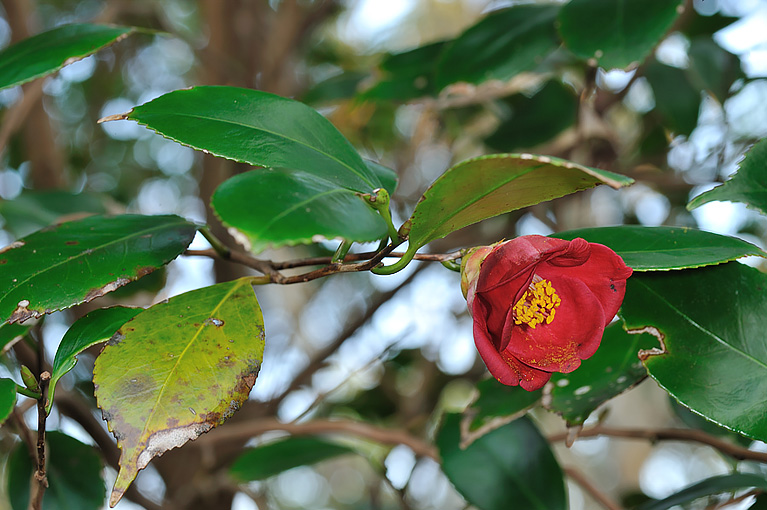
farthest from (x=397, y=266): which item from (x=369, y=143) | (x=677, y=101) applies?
(x=369, y=143)

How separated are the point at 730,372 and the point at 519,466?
0.32m

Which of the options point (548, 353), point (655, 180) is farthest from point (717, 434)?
point (548, 353)

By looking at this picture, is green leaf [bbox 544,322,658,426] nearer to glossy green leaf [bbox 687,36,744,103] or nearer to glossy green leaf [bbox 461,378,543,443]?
glossy green leaf [bbox 461,378,543,443]

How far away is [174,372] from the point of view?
0.39 m

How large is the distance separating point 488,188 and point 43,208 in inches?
28.2

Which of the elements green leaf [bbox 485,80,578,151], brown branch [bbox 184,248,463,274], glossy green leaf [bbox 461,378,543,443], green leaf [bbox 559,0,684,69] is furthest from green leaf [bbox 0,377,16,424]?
green leaf [bbox 485,80,578,151]

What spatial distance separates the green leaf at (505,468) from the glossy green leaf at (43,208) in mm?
539

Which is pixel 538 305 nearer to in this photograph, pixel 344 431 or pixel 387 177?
pixel 387 177

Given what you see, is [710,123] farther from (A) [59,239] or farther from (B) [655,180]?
(A) [59,239]

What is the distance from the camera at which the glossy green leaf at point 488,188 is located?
13.2 inches

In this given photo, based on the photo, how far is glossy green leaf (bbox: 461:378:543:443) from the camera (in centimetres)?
58

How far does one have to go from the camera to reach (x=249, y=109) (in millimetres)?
408

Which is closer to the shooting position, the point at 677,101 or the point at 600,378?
the point at 600,378

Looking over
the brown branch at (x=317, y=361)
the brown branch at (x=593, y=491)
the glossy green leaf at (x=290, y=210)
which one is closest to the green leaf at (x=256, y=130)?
the glossy green leaf at (x=290, y=210)
